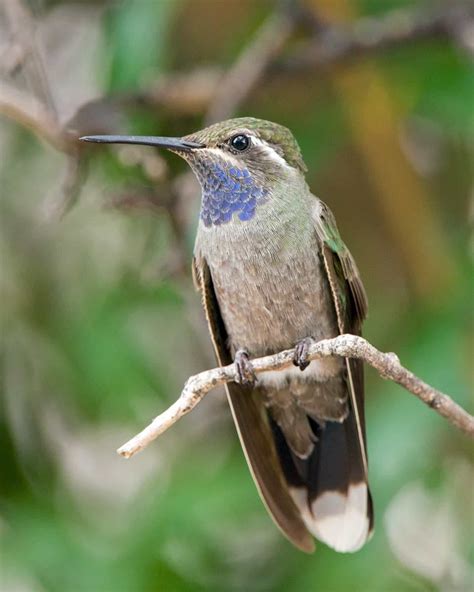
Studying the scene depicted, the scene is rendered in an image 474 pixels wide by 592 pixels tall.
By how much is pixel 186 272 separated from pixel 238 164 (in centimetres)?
70

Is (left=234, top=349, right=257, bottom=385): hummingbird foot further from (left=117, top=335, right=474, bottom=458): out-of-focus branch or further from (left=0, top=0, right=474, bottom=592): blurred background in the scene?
(left=0, top=0, right=474, bottom=592): blurred background

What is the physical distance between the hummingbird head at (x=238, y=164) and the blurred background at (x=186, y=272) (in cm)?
47

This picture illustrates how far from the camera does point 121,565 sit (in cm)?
364

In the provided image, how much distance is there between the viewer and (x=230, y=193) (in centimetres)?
287

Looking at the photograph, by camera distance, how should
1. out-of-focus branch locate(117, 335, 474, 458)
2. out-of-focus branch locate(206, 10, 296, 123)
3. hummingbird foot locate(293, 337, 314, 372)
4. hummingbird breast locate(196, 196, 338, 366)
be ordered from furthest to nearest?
out-of-focus branch locate(206, 10, 296, 123) < hummingbird breast locate(196, 196, 338, 366) < hummingbird foot locate(293, 337, 314, 372) < out-of-focus branch locate(117, 335, 474, 458)

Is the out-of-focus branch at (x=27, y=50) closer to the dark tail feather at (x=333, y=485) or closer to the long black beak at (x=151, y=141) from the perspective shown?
the long black beak at (x=151, y=141)

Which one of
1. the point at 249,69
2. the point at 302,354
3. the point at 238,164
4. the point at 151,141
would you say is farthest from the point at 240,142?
the point at 249,69

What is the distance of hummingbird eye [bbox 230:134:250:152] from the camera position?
2865mm

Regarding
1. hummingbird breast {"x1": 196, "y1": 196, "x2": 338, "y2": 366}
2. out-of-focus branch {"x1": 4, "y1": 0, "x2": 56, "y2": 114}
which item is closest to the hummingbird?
hummingbird breast {"x1": 196, "y1": 196, "x2": 338, "y2": 366}

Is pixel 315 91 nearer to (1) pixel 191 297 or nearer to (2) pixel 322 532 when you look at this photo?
(1) pixel 191 297

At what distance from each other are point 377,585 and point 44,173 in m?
2.14

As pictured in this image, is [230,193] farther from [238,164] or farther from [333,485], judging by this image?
[333,485]

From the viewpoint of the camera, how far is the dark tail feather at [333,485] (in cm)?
303

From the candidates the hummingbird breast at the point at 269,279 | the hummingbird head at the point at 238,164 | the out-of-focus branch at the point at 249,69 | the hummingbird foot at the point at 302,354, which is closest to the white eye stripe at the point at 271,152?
the hummingbird head at the point at 238,164
